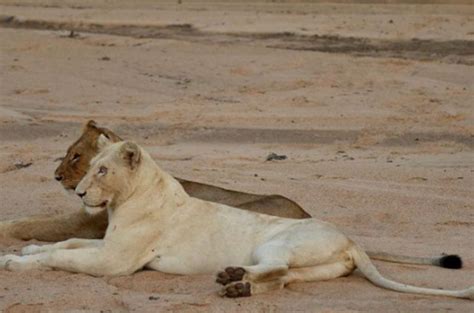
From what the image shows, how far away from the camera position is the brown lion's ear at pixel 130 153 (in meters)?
7.65

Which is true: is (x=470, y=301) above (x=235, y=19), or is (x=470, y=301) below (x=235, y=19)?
below

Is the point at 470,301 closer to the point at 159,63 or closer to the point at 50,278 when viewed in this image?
the point at 50,278

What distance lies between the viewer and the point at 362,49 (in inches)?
815

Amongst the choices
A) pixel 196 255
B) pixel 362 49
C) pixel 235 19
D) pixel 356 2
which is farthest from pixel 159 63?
pixel 196 255

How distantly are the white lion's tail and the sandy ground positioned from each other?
0.16ft

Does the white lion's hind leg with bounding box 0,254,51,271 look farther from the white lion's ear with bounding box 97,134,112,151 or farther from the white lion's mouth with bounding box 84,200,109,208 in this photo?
the white lion's ear with bounding box 97,134,112,151

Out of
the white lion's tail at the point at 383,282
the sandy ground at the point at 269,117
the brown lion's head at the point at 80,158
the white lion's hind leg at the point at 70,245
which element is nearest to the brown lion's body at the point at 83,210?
the brown lion's head at the point at 80,158

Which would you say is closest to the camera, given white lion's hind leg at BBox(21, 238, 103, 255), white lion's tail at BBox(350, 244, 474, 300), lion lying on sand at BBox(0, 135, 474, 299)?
white lion's tail at BBox(350, 244, 474, 300)

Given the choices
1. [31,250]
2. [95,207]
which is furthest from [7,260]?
[95,207]

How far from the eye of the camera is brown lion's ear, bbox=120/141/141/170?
7652 mm

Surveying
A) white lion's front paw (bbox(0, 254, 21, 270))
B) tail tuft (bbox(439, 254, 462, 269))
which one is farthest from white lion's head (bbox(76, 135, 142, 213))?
tail tuft (bbox(439, 254, 462, 269))

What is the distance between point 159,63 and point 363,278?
484 inches

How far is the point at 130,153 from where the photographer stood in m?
7.66

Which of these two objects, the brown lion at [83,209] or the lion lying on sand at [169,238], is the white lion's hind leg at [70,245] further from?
the brown lion at [83,209]
